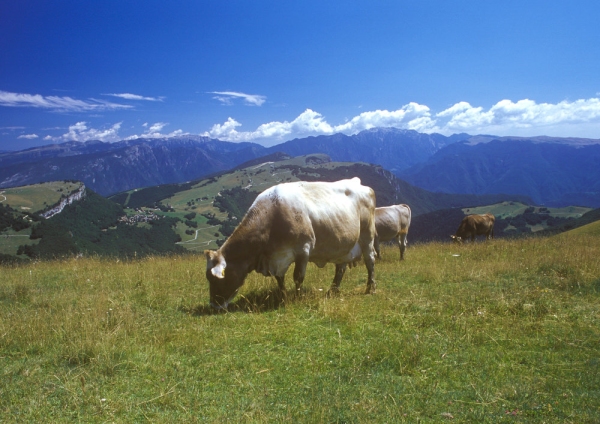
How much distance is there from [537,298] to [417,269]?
492cm

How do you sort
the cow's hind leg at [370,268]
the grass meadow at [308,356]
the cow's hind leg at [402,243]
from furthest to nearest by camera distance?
the cow's hind leg at [402,243] < the cow's hind leg at [370,268] < the grass meadow at [308,356]

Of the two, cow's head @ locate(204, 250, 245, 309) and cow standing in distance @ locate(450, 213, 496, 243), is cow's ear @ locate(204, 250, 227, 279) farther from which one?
cow standing in distance @ locate(450, 213, 496, 243)

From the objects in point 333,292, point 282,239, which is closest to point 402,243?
point 333,292

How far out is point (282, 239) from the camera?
8.69 meters

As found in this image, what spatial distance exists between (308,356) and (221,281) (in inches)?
132

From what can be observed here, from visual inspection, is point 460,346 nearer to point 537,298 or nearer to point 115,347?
point 537,298

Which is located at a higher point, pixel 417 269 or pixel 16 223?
pixel 417 269

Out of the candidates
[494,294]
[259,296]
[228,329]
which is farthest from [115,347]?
[494,294]

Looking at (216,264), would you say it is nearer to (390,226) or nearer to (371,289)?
(371,289)

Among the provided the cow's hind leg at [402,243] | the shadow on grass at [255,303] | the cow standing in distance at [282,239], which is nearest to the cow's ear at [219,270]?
the cow standing in distance at [282,239]

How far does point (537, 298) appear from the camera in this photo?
843 cm

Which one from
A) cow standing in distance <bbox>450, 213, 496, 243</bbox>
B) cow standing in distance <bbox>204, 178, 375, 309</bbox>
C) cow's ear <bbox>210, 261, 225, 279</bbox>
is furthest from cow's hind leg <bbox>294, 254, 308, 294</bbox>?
cow standing in distance <bbox>450, 213, 496, 243</bbox>

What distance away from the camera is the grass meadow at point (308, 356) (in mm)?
4246

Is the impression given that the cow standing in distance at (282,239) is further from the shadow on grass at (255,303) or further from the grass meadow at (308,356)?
the grass meadow at (308,356)
